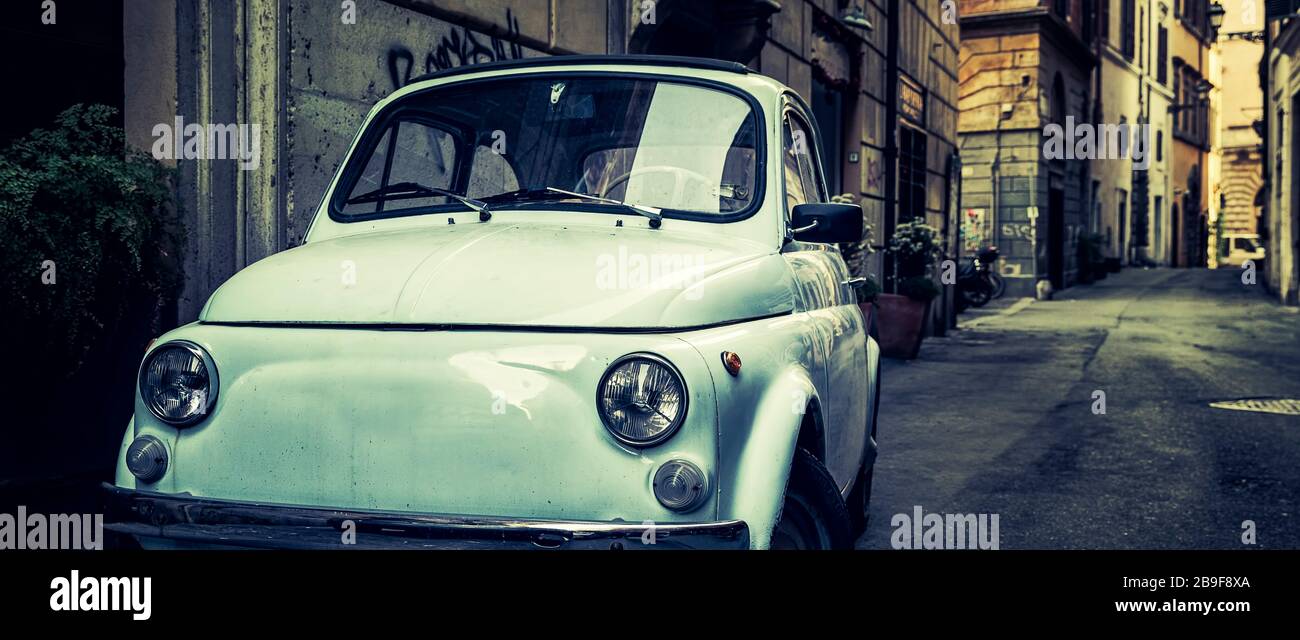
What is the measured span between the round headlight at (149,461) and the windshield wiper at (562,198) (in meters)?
1.34

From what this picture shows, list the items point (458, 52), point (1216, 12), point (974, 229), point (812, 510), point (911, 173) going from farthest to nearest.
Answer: point (1216, 12) → point (974, 229) → point (911, 173) → point (458, 52) → point (812, 510)

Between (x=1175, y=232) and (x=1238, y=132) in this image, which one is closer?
(x=1238, y=132)

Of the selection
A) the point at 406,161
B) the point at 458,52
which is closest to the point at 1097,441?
the point at 458,52

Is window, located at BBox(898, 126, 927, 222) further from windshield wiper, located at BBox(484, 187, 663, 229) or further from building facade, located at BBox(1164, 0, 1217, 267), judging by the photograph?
building facade, located at BBox(1164, 0, 1217, 267)

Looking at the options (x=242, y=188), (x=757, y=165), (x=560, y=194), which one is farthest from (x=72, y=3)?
(x=757, y=165)

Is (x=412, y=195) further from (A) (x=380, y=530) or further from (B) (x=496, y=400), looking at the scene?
(A) (x=380, y=530)

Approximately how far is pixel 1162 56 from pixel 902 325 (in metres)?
39.3

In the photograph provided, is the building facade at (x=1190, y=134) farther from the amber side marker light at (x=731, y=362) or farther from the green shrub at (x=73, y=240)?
the amber side marker light at (x=731, y=362)

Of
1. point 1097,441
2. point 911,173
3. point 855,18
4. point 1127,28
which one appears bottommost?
point 1097,441

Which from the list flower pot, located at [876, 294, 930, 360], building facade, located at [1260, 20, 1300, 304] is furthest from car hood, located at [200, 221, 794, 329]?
building facade, located at [1260, 20, 1300, 304]

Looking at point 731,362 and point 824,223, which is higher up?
point 824,223

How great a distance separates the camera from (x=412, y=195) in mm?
3805
